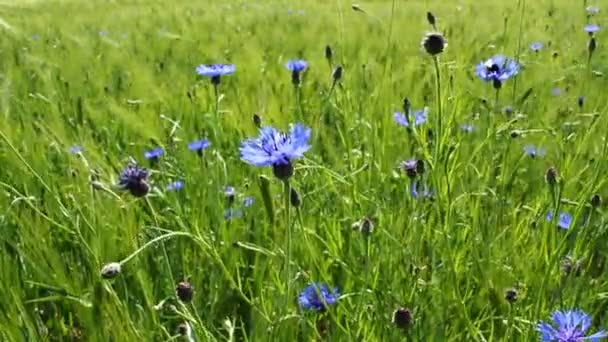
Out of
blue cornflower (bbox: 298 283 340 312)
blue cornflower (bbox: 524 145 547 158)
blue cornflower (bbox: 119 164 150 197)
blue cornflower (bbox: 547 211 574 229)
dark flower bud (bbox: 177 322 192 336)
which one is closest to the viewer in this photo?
dark flower bud (bbox: 177 322 192 336)

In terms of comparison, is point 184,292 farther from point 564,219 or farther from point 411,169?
point 564,219

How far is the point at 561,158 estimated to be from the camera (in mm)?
1080

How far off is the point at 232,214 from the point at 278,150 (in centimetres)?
39

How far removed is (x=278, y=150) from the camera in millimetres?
727

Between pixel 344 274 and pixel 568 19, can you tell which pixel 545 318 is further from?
pixel 568 19

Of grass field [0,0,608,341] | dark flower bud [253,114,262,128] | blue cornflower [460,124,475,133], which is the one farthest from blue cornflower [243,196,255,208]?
blue cornflower [460,124,475,133]

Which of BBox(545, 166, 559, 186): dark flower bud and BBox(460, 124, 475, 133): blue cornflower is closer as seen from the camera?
BBox(545, 166, 559, 186): dark flower bud

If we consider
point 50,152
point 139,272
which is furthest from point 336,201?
point 50,152

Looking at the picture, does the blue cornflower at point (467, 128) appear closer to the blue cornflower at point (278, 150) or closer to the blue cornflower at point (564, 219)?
the blue cornflower at point (564, 219)

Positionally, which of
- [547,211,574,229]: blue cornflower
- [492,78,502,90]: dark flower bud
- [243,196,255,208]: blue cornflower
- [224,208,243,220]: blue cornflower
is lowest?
[224,208,243,220]: blue cornflower

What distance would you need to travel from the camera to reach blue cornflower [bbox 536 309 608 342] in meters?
0.67

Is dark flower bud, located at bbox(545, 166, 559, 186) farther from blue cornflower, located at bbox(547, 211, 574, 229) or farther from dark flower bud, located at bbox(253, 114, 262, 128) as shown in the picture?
dark flower bud, located at bbox(253, 114, 262, 128)

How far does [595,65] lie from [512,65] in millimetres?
789

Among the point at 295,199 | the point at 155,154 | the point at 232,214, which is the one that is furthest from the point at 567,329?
the point at 155,154
